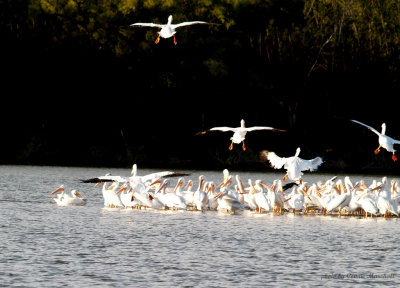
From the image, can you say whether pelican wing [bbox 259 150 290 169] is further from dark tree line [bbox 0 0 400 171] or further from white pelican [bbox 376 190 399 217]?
dark tree line [bbox 0 0 400 171]

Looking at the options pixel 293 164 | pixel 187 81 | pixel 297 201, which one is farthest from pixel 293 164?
pixel 187 81

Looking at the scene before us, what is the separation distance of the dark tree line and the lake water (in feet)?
65.4

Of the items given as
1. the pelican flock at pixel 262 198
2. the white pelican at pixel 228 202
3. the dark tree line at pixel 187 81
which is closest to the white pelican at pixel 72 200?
the pelican flock at pixel 262 198

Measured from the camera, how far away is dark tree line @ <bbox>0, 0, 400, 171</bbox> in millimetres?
41656

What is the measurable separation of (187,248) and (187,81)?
28749 millimetres

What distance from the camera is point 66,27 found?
143 ft

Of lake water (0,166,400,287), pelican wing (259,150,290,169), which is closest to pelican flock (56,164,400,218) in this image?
lake water (0,166,400,287)

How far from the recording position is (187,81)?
43281mm

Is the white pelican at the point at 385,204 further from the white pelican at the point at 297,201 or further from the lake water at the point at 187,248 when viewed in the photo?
the white pelican at the point at 297,201

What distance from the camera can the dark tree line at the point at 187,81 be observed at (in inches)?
1640

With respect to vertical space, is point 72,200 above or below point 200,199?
below

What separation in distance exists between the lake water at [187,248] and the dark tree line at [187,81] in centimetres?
1993

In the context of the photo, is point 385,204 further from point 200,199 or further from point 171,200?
point 171,200

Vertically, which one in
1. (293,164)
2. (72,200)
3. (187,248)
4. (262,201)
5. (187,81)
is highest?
(187,81)
